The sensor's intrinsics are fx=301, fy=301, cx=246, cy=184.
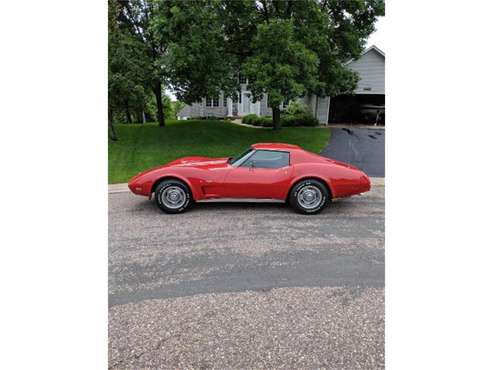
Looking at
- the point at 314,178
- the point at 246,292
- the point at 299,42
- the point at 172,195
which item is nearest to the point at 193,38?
the point at 299,42

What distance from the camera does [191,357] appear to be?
198cm

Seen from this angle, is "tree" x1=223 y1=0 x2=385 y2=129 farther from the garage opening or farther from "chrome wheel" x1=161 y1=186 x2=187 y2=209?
"chrome wheel" x1=161 y1=186 x2=187 y2=209

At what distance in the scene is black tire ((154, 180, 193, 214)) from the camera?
4.82 metres

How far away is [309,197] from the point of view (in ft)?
16.1

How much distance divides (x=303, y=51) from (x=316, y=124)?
10.5m

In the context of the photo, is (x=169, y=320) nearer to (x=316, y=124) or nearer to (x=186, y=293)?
(x=186, y=293)

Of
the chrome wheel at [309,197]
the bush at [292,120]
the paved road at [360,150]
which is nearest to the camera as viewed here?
the chrome wheel at [309,197]

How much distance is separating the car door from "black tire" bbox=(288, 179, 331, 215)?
0.18m

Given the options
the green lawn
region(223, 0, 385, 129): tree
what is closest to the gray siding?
region(223, 0, 385, 129): tree

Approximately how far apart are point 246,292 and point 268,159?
2701 millimetres

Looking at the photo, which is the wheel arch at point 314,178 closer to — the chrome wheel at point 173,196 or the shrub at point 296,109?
the chrome wheel at point 173,196

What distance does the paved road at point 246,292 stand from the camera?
2.03 m

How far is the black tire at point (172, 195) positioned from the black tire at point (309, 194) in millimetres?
1685

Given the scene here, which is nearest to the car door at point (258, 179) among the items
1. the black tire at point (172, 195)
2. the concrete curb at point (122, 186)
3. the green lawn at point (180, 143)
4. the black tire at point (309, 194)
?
the black tire at point (309, 194)
